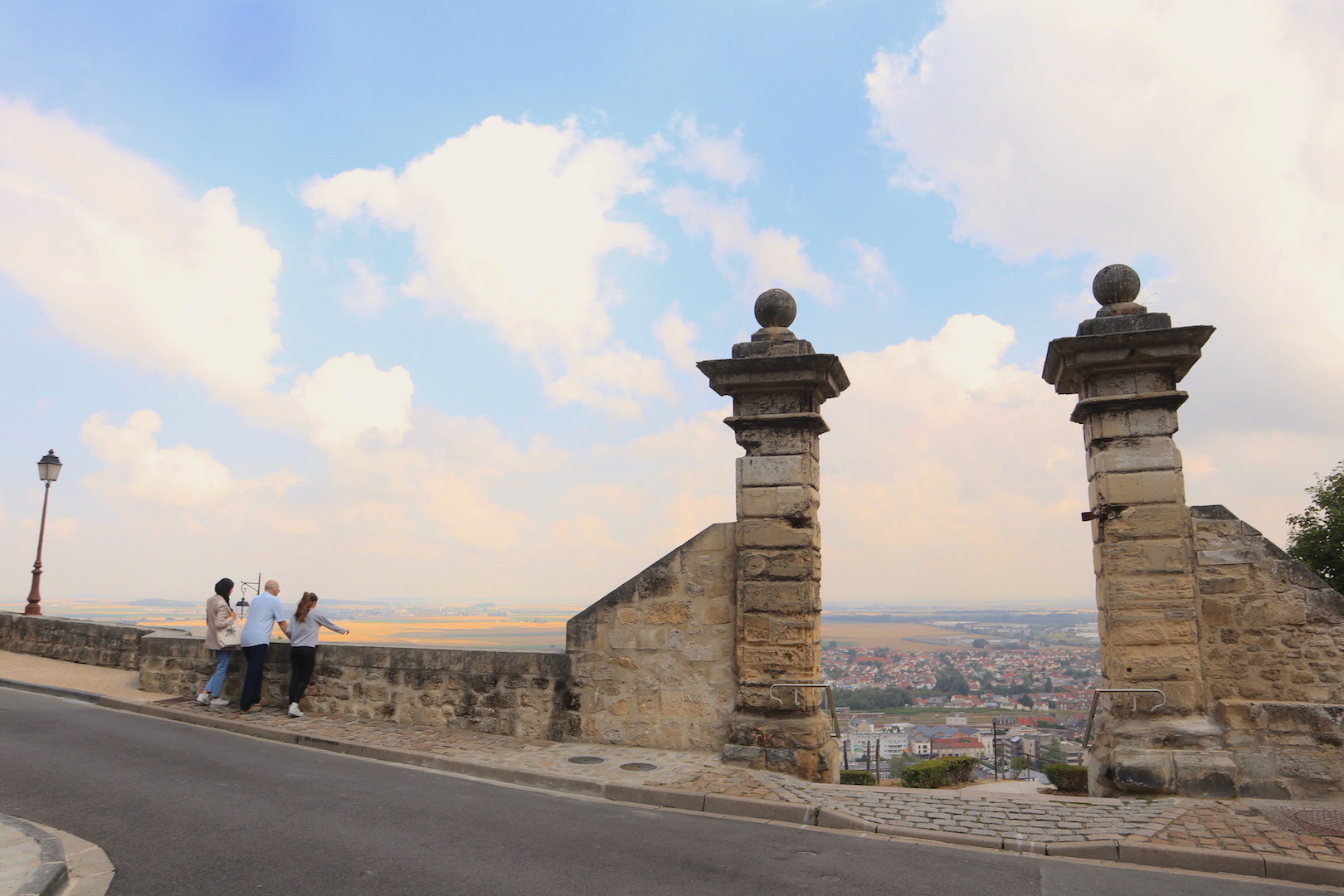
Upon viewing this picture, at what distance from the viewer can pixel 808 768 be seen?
6.81 meters

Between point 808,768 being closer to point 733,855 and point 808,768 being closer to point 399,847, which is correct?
point 733,855

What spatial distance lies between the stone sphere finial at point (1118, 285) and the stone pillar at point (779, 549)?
238 cm

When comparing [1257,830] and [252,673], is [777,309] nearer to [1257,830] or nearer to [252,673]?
[1257,830]

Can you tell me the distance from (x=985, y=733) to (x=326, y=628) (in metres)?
16.8

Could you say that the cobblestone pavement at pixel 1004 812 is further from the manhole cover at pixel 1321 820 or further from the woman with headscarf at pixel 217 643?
the woman with headscarf at pixel 217 643

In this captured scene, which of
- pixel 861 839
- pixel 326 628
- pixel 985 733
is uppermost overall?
pixel 326 628

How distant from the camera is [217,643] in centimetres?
962

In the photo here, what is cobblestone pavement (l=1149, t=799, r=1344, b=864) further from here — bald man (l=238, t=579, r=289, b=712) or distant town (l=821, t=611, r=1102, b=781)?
bald man (l=238, t=579, r=289, b=712)

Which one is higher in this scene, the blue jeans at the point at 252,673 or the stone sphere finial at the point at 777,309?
the stone sphere finial at the point at 777,309

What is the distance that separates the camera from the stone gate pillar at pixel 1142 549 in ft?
20.6

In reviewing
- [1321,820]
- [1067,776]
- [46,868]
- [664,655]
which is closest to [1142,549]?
[1321,820]

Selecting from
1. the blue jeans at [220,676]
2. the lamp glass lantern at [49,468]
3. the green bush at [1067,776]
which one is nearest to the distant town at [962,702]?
the green bush at [1067,776]

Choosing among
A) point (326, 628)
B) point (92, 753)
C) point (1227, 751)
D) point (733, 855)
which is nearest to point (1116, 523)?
point (1227, 751)

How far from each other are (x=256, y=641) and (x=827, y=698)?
6.48 metres
